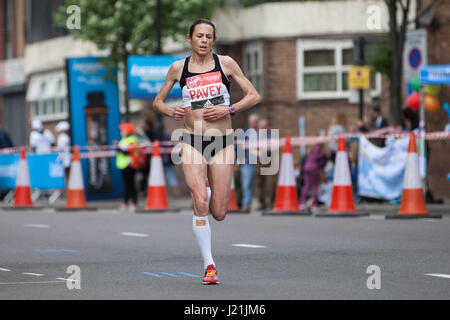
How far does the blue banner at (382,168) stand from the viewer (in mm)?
19234

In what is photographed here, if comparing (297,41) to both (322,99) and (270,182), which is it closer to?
(322,99)

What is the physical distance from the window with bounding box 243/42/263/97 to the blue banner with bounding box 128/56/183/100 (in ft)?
22.0

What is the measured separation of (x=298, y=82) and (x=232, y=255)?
20.9 metres

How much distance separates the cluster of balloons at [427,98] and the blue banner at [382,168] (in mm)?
2681

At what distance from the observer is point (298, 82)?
32000 mm

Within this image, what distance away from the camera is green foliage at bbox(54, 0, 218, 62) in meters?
30.2

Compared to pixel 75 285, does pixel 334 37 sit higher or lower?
higher

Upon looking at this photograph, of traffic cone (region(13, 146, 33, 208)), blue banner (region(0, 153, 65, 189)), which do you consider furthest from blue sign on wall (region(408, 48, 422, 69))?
blue banner (region(0, 153, 65, 189))

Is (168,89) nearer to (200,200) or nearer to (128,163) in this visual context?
(200,200)

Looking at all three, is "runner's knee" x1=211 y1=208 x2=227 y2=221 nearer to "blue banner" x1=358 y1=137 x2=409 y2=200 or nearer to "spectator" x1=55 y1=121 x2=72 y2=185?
"blue banner" x1=358 y1=137 x2=409 y2=200

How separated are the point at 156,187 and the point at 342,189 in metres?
4.24


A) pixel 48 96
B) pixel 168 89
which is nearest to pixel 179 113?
pixel 168 89

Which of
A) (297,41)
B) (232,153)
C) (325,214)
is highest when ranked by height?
(297,41)
